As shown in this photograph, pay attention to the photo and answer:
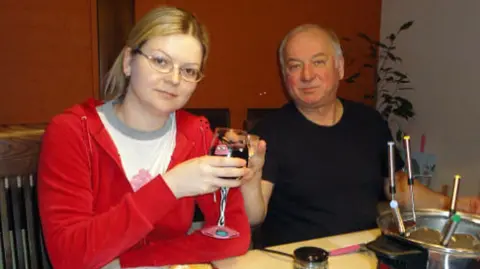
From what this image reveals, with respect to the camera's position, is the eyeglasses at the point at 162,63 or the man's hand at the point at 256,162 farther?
the man's hand at the point at 256,162

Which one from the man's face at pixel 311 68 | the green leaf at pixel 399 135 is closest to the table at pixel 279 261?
the man's face at pixel 311 68

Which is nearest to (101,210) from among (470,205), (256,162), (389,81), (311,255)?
(256,162)

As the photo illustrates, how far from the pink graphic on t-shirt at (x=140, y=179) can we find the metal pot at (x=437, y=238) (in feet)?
2.05

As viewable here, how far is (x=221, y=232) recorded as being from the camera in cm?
114

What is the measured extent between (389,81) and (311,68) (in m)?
2.37

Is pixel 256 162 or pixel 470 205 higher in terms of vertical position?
pixel 256 162

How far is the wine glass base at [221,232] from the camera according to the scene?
1126mm

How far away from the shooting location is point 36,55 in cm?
273

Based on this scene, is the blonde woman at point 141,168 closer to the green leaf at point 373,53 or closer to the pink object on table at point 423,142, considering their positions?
the pink object on table at point 423,142

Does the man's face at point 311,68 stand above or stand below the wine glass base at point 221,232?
above

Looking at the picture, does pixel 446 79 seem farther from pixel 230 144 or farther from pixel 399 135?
pixel 230 144

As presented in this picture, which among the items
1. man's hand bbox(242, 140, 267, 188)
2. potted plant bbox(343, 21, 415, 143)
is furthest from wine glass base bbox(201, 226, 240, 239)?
potted plant bbox(343, 21, 415, 143)

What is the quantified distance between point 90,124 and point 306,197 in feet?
2.79

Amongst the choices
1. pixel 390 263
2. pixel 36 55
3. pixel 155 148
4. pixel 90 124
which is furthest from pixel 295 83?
pixel 36 55
